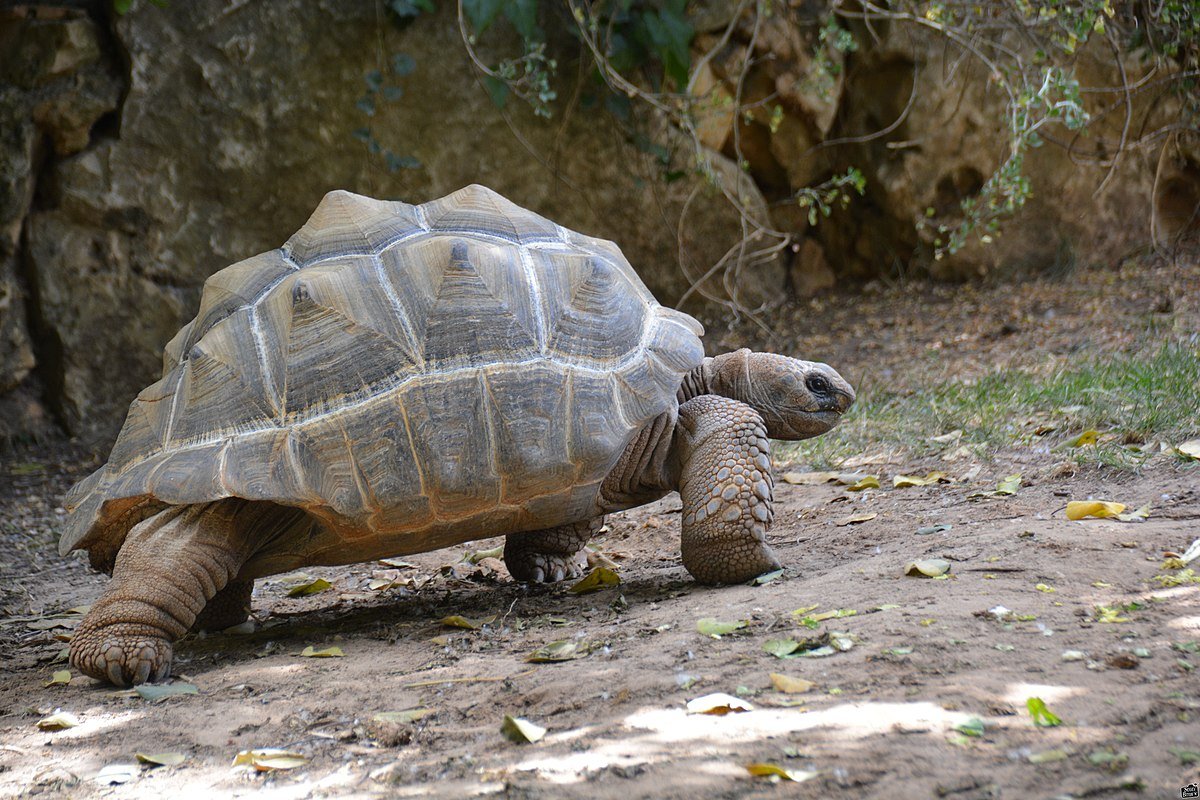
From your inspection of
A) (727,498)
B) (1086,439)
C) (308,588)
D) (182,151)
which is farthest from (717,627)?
(182,151)

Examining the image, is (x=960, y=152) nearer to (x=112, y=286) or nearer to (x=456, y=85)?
(x=456, y=85)

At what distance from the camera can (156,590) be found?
3080 mm

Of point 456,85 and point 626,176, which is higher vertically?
point 456,85

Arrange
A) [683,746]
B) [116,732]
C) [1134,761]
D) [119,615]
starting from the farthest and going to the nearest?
[119,615] → [116,732] → [683,746] → [1134,761]

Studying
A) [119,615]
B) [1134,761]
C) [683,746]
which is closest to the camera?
[1134,761]

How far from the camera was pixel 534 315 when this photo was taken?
329 centimetres

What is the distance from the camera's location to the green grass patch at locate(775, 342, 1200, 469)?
4.04 m

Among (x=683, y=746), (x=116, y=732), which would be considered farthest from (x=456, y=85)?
(x=683, y=746)

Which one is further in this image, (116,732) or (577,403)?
(577,403)

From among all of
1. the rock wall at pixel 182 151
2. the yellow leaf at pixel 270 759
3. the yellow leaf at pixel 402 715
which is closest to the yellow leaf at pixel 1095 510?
the yellow leaf at pixel 402 715

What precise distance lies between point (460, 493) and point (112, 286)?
4681mm

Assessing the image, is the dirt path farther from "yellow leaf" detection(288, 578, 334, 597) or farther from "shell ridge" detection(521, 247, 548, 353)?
"shell ridge" detection(521, 247, 548, 353)

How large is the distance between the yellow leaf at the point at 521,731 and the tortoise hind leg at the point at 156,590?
130 cm

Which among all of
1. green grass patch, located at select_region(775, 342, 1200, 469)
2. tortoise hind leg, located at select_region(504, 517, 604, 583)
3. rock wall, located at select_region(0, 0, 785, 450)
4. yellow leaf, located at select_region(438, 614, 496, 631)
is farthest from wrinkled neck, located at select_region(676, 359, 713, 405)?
rock wall, located at select_region(0, 0, 785, 450)
